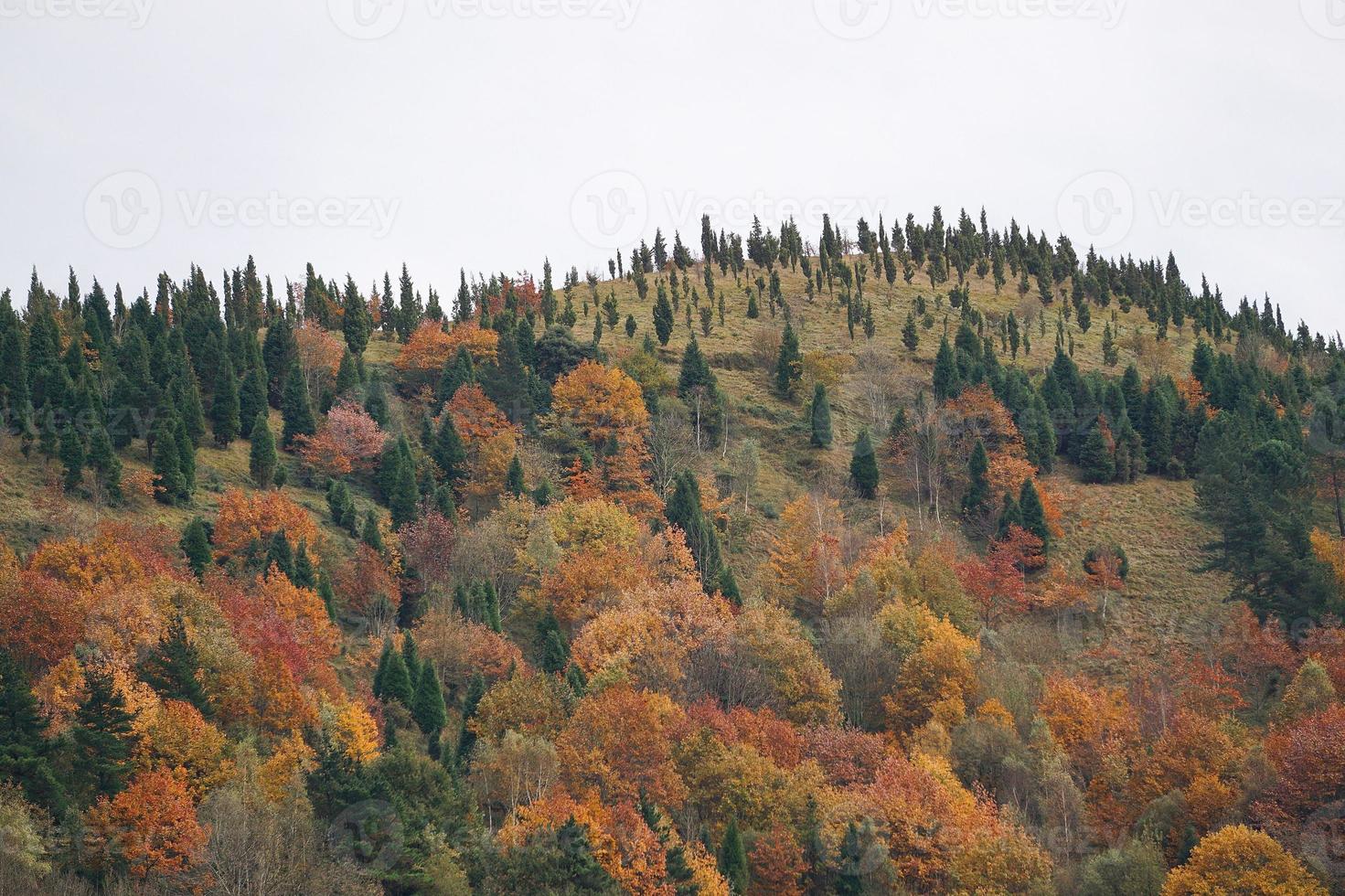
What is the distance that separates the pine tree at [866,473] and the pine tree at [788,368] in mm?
15467

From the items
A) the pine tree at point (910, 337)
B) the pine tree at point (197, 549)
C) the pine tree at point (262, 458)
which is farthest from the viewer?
the pine tree at point (910, 337)

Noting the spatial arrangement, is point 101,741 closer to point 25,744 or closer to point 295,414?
point 25,744

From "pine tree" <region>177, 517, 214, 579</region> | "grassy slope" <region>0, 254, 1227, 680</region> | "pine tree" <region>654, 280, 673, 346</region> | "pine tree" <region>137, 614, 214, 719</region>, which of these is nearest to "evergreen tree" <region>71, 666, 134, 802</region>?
"pine tree" <region>137, 614, 214, 719</region>

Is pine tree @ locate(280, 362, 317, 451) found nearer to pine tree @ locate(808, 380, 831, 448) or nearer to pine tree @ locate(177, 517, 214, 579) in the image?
pine tree @ locate(177, 517, 214, 579)

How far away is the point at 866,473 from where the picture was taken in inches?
3580

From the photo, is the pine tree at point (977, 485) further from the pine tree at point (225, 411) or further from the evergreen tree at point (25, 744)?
the evergreen tree at point (25, 744)

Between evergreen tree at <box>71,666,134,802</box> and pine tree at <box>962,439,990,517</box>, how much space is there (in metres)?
57.0

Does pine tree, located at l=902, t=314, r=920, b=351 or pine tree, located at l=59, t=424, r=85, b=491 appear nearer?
pine tree, located at l=59, t=424, r=85, b=491

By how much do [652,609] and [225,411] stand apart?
35078 mm

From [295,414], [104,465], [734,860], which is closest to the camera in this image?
[734,860]

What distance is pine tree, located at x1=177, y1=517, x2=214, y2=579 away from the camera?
63.6m

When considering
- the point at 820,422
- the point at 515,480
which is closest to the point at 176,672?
the point at 515,480

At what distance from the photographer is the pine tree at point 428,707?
58219mm

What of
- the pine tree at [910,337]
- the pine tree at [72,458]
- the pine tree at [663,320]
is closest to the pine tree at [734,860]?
the pine tree at [72,458]
